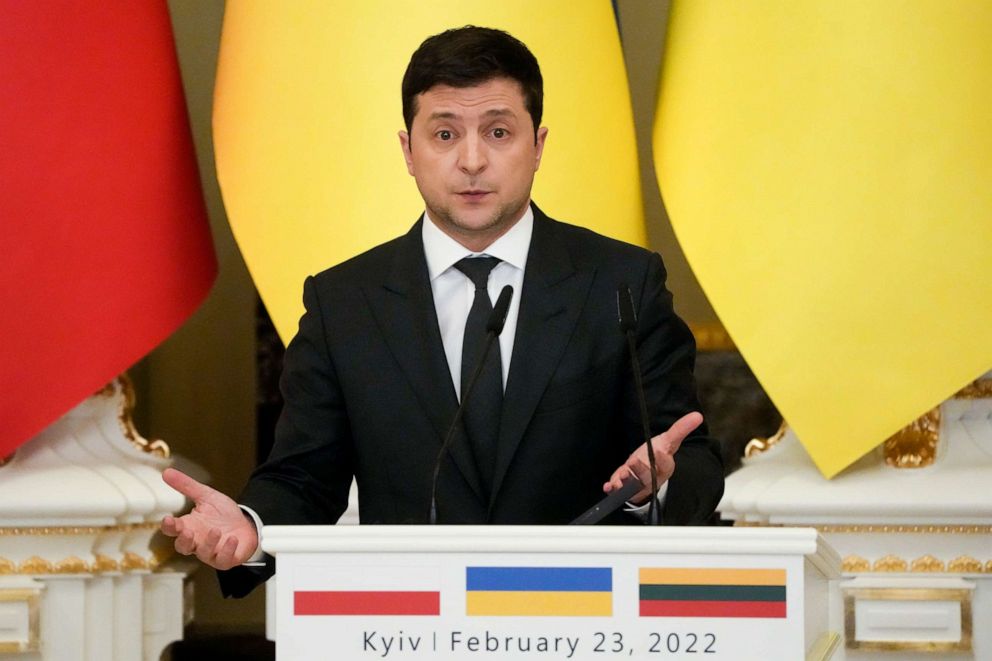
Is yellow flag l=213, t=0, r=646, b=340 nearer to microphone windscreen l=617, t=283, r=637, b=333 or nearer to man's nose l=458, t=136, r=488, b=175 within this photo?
man's nose l=458, t=136, r=488, b=175

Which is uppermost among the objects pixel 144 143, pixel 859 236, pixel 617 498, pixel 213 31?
pixel 213 31

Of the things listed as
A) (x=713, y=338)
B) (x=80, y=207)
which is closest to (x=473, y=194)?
(x=80, y=207)

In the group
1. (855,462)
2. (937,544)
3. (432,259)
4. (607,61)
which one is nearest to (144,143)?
(607,61)

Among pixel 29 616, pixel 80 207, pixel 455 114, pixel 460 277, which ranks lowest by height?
pixel 29 616

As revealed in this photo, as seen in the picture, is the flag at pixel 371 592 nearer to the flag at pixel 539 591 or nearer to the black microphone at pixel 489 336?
the flag at pixel 539 591

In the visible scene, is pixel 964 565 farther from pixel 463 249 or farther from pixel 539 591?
pixel 539 591

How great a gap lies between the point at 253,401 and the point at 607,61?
6.52ft

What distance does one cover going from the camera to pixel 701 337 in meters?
4.57

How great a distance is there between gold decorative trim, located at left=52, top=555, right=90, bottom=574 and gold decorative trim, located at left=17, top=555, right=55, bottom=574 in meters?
0.02

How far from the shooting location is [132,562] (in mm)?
3736

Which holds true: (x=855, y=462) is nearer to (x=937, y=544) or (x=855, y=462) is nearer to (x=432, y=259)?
(x=937, y=544)

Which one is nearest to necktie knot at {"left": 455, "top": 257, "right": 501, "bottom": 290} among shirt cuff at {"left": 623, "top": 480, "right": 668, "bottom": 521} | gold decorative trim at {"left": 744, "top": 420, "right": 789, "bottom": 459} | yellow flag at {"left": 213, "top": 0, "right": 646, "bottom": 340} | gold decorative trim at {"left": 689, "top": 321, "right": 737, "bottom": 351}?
shirt cuff at {"left": 623, "top": 480, "right": 668, "bottom": 521}

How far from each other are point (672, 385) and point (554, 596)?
69cm

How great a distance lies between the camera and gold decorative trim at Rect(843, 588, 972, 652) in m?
3.44
